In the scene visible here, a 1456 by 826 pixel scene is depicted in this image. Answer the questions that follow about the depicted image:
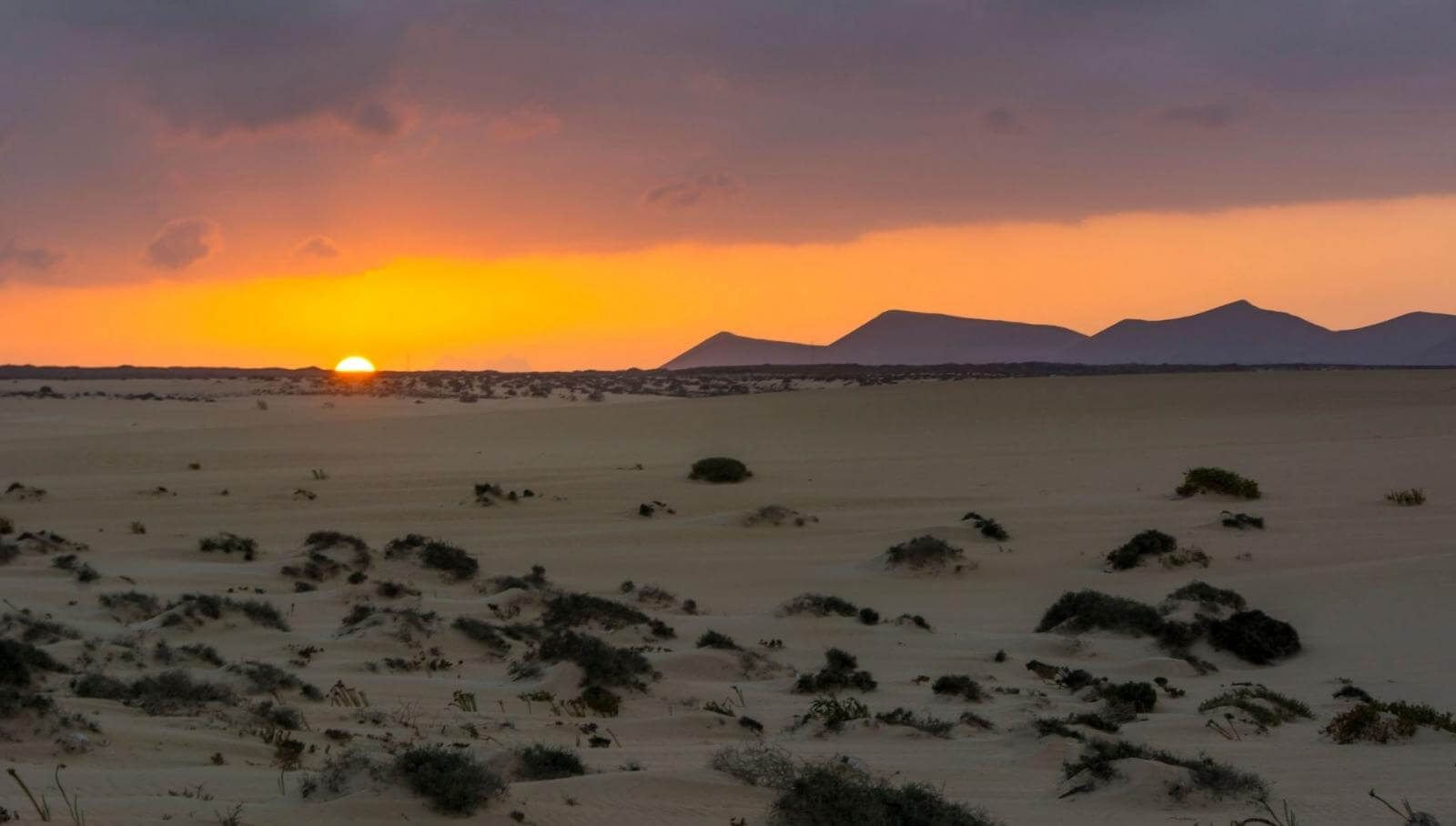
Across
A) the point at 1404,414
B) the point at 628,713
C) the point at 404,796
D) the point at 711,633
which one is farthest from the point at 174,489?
the point at 1404,414

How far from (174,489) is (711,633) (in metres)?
19.2

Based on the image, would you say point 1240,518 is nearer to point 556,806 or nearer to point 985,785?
point 985,785

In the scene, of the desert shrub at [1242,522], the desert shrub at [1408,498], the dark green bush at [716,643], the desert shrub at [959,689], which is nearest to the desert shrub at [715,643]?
the dark green bush at [716,643]

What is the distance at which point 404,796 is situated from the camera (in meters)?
6.48

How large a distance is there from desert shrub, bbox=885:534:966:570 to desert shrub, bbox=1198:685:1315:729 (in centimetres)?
828

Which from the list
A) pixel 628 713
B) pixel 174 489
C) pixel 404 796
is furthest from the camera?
pixel 174 489

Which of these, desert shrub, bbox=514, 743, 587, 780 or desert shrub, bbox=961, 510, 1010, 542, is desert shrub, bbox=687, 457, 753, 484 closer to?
desert shrub, bbox=961, 510, 1010, 542

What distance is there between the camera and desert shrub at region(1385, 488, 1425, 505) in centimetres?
2314

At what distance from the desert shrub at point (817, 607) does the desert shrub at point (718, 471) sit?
1408 centimetres

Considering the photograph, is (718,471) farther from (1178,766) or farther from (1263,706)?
(1178,766)

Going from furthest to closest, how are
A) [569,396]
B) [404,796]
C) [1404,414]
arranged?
[569,396], [1404,414], [404,796]

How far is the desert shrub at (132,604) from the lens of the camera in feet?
44.5

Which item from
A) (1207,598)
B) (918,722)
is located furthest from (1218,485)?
(918,722)

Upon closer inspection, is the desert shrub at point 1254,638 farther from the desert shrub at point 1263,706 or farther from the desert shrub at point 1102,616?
the desert shrub at point 1263,706
